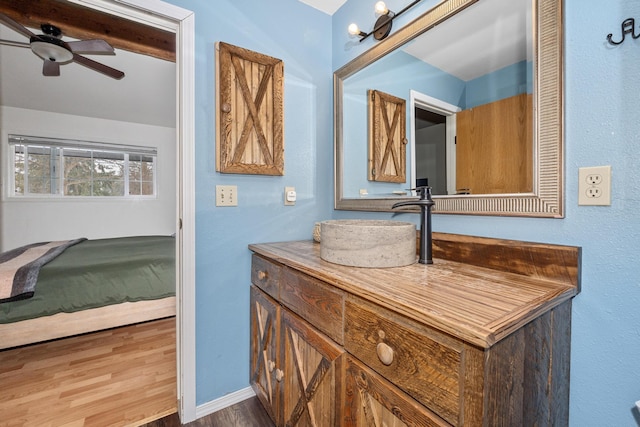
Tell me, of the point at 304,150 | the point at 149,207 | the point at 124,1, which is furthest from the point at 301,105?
the point at 149,207

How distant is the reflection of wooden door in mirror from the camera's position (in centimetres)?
91

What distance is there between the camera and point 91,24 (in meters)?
1.93

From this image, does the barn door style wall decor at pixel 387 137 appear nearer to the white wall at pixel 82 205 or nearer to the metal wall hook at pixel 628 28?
the metal wall hook at pixel 628 28

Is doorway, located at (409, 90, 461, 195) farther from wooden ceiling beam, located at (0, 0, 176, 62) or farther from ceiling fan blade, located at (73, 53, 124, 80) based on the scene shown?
ceiling fan blade, located at (73, 53, 124, 80)

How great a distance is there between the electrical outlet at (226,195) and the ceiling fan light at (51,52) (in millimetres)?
1826

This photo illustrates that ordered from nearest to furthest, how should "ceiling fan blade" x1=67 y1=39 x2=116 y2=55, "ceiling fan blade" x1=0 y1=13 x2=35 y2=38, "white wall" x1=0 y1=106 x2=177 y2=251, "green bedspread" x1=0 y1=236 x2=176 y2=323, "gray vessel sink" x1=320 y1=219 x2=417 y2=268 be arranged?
1. "gray vessel sink" x1=320 y1=219 x2=417 y2=268
2. "ceiling fan blade" x1=0 y1=13 x2=35 y2=38
3. "ceiling fan blade" x1=67 y1=39 x2=116 y2=55
4. "green bedspread" x1=0 y1=236 x2=176 y2=323
5. "white wall" x1=0 y1=106 x2=177 y2=251

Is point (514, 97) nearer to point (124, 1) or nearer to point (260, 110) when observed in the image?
point (260, 110)

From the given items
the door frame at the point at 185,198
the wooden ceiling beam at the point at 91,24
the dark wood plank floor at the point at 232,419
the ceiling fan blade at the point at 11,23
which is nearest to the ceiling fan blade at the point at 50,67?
the wooden ceiling beam at the point at 91,24

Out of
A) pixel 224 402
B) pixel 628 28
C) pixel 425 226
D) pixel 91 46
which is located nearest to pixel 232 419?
pixel 224 402

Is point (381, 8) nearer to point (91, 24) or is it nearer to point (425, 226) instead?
point (425, 226)

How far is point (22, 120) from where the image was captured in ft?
12.6

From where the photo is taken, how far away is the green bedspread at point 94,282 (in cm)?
205

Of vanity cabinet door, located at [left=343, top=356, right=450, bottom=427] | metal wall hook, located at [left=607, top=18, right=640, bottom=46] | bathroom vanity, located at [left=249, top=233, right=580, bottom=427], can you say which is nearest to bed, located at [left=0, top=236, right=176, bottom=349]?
bathroom vanity, located at [left=249, top=233, right=580, bottom=427]

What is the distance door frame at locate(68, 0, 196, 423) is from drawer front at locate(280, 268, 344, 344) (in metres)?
0.55
